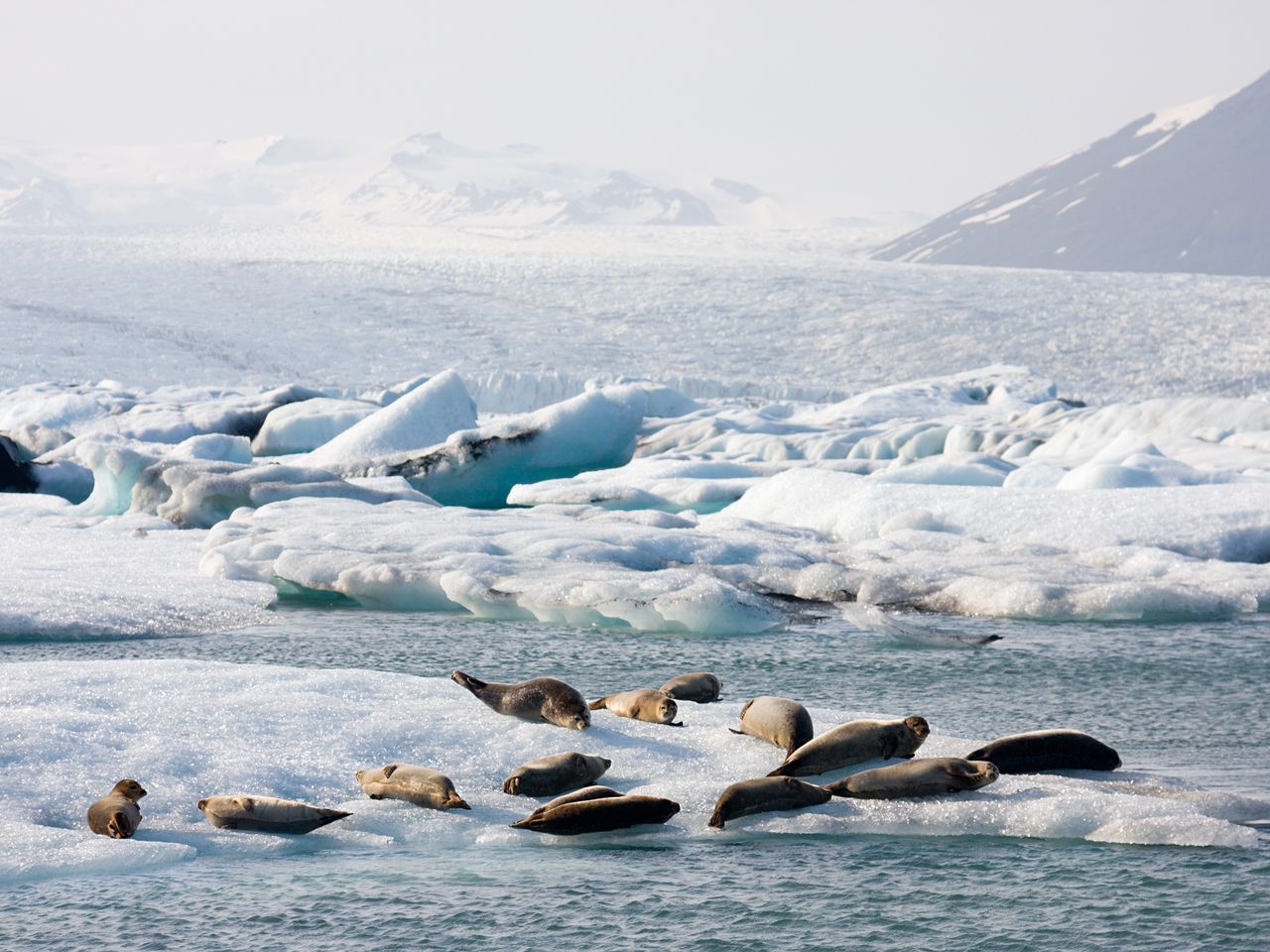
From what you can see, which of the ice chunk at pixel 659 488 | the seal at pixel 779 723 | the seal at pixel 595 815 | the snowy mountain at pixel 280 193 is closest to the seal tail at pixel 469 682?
the seal at pixel 779 723

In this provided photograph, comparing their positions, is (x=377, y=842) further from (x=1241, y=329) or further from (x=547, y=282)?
(x=547, y=282)

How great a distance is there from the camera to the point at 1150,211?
119500 mm

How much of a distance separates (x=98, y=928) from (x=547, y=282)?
3987cm

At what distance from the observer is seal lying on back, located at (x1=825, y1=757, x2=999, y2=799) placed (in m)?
4.82

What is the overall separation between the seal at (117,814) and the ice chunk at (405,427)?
1278 centimetres

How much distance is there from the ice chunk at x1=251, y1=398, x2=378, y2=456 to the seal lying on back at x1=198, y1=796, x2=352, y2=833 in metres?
17.9

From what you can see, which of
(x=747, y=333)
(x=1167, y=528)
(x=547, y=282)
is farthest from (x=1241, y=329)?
(x=1167, y=528)

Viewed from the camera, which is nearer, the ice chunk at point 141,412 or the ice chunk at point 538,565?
the ice chunk at point 538,565

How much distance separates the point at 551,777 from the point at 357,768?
66 cm

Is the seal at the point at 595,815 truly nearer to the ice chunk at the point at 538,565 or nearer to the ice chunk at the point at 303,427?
the ice chunk at the point at 538,565

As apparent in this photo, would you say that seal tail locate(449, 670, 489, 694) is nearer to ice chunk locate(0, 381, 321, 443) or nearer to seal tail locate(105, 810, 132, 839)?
seal tail locate(105, 810, 132, 839)

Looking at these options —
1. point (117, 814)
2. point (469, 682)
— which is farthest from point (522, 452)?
point (117, 814)

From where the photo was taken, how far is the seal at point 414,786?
4.68 metres

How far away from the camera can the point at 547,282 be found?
43.2 meters
